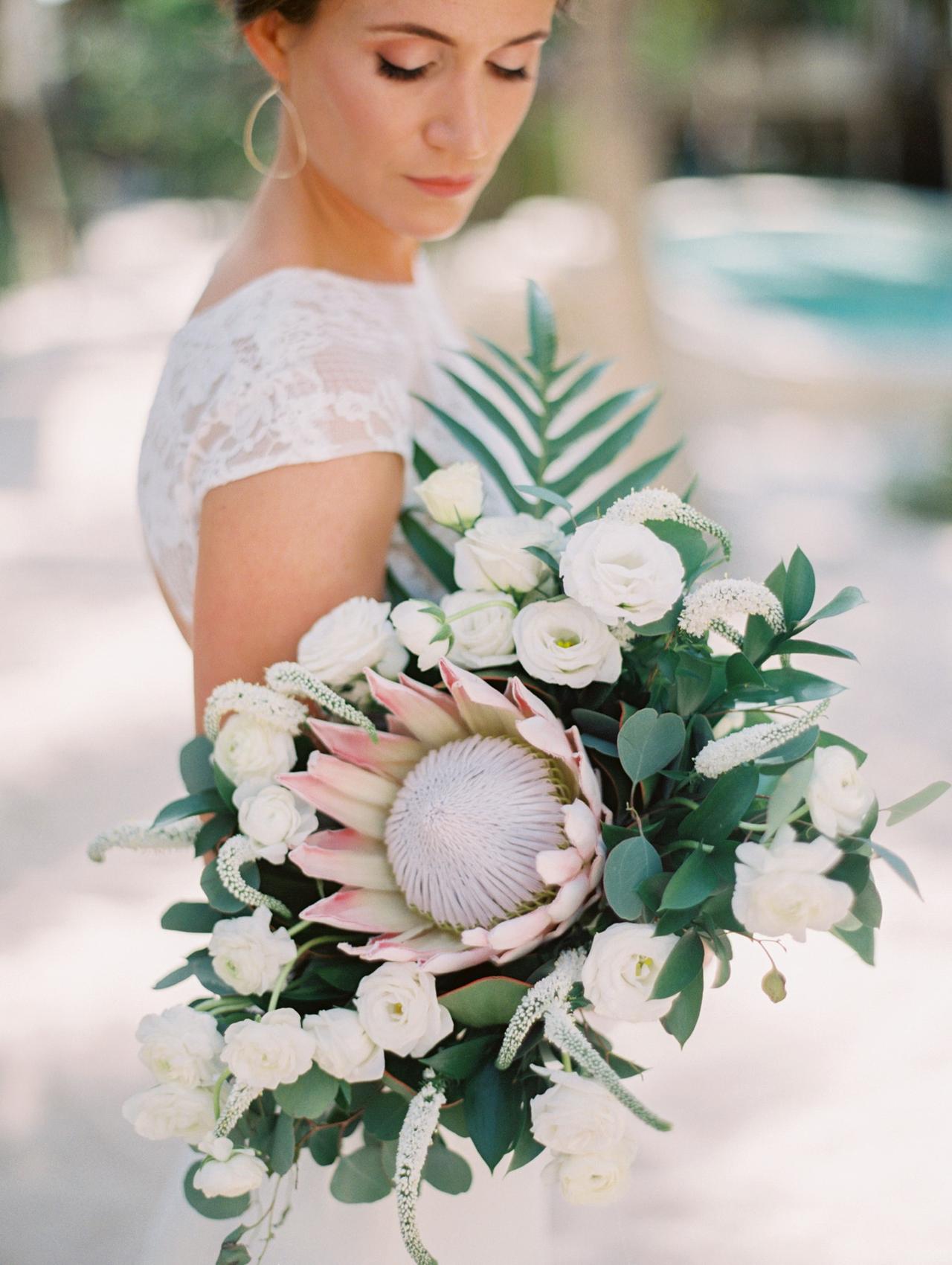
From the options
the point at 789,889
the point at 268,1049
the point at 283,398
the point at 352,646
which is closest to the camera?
the point at 789,889

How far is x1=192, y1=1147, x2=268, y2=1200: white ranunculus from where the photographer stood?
1.00 m

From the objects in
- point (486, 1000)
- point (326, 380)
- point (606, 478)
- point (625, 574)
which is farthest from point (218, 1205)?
point (606, 478)

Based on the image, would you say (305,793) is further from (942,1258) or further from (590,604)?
(942,1258)

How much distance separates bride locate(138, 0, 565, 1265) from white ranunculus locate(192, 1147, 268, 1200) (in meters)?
0.26

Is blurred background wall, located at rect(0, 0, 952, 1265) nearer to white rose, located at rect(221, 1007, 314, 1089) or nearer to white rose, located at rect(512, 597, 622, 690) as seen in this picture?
white rose, located at rect(221, 1007, 314, 1089)

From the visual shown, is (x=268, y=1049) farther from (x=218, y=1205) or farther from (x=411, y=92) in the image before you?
(x=411, y=92)

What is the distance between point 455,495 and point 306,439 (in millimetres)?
159

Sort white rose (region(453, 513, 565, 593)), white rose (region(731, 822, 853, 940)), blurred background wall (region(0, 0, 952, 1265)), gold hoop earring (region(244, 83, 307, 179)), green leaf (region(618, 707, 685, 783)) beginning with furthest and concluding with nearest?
blurred background wall (region(0, 0, 952, 1265)) → gold hoop earring (region(244, 83, 307, 179)) → white rose (region(453, 513, 565, 593)) → green leaf (region(618, 707, 685, 783)) → white rose (region(731, 822, 853, 940))

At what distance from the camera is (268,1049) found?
38.3 inches

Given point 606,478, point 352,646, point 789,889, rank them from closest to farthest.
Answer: point 789,889, point 352,646, point 606,478

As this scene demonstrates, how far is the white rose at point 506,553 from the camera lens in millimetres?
1070

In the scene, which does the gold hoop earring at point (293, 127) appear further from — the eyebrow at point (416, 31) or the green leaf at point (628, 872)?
the green leaf at point (628, 872)

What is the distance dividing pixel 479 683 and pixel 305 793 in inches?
7.5

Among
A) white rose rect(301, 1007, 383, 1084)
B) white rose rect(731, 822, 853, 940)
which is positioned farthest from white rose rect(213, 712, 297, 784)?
white rose rect(731, 822, 853, 940)
